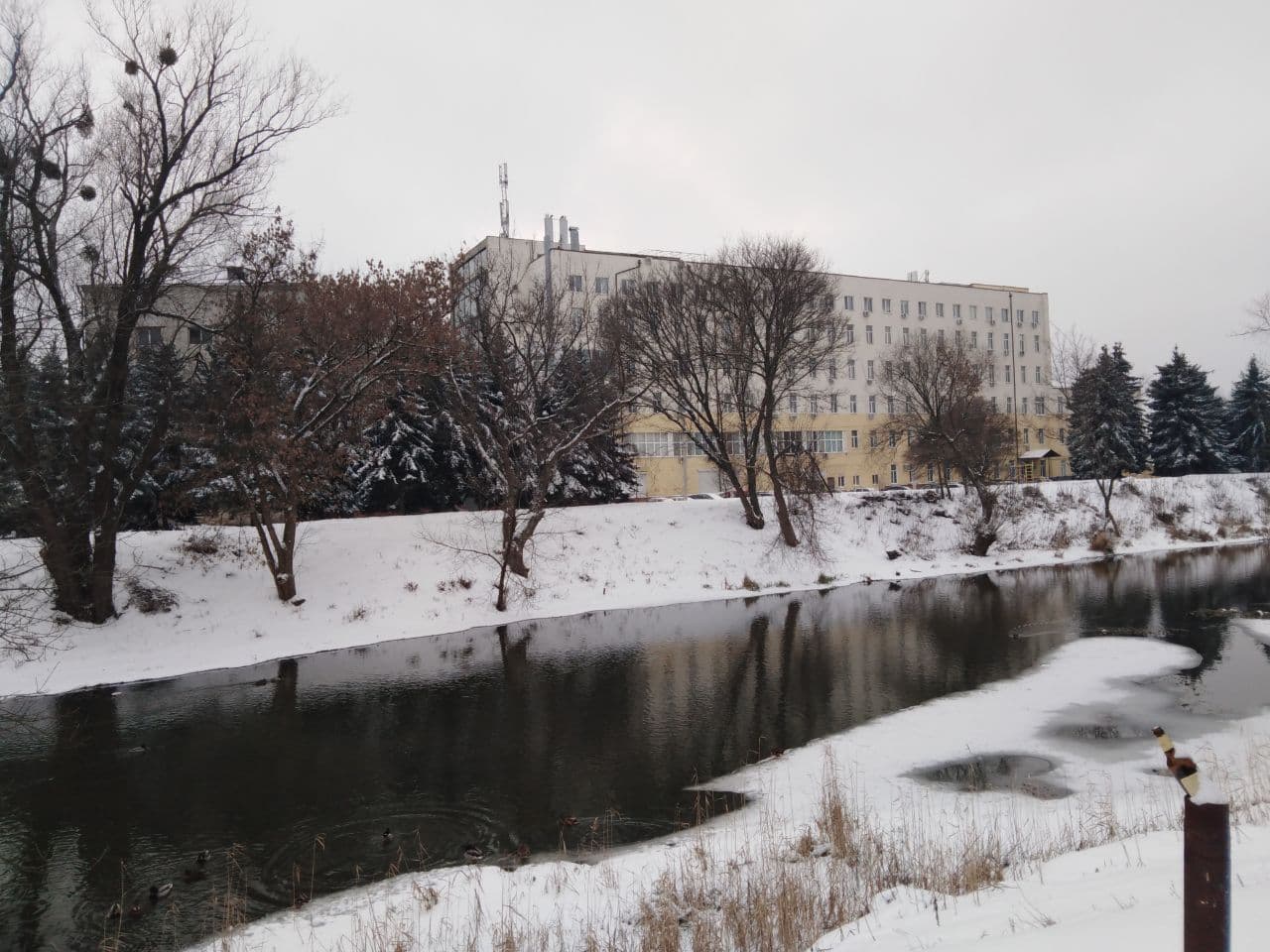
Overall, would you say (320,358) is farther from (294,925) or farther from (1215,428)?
(1215,428)

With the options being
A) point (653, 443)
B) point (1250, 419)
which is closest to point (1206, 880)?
point (653, 443)

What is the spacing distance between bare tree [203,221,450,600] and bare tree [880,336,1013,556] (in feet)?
80.0

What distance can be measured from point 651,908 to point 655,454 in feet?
171

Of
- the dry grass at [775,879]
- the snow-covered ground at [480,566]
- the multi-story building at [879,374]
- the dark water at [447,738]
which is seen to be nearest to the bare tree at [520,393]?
the snow-covered ground at [480,566]

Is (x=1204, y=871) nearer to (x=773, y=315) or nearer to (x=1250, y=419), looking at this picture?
(x=773, y=315)

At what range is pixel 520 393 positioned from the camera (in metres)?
27.2

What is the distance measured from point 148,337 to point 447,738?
95.3ft

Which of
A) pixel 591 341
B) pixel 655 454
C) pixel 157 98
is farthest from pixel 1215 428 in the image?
pixel 157 98

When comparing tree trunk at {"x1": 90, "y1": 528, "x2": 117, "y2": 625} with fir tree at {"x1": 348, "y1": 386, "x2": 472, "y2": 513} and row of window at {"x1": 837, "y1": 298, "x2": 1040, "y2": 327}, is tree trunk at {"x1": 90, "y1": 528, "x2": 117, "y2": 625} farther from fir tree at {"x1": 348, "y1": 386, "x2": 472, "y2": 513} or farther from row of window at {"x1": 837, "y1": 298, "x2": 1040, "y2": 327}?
row of window at {"x1": 837, "y1": 298, "x2": 1040, "y2": 327}

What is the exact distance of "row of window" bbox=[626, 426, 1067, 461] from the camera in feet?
133

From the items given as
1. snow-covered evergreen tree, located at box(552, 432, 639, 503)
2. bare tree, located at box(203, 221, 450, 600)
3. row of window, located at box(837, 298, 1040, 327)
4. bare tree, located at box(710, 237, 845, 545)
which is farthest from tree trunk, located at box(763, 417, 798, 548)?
row of window, located at box(837, 298, 1040, 327)

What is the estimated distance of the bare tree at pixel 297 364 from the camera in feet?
68.7

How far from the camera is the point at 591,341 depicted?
33.7 m

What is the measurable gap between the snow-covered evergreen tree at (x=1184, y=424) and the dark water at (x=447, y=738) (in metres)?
38.4
